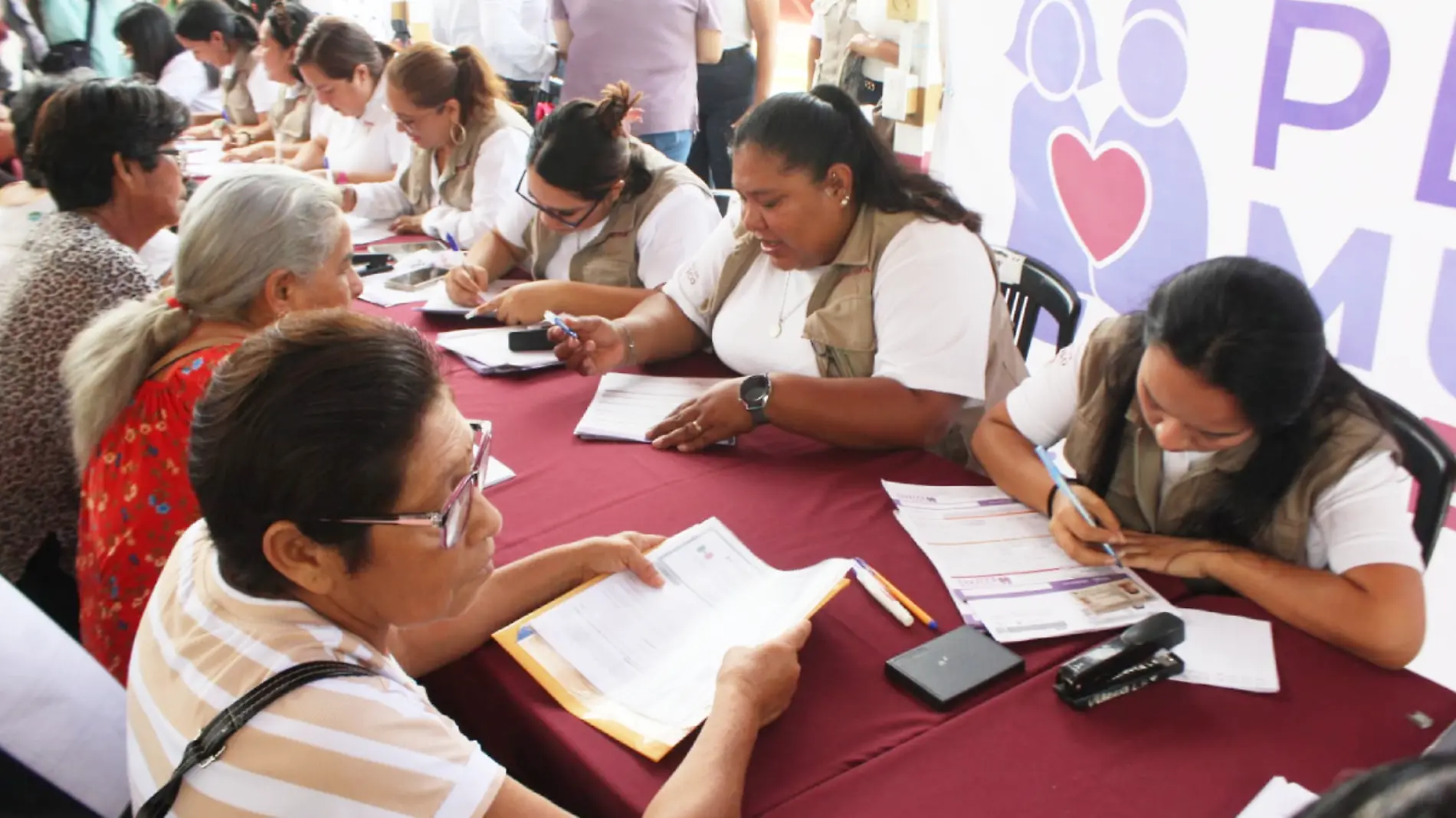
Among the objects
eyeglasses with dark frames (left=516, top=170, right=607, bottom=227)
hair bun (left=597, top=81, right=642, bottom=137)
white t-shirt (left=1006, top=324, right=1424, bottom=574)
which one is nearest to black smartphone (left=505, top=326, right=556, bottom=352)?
eyeglasses with dark frames (left=516, top=170, right=607, bottom=227)

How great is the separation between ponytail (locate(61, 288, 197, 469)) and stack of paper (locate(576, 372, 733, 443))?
65 centimetres

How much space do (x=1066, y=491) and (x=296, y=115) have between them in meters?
4.17

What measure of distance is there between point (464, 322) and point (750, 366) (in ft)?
2.54

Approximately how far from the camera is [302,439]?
0.83 metres

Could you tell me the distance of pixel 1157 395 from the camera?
129cm

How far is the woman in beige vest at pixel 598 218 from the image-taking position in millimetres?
2326

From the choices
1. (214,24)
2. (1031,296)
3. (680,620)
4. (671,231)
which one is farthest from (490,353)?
(214,24)

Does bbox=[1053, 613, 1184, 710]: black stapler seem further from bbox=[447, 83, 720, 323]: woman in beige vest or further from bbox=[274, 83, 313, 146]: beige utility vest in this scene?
bbox=[274, 83, 313, 146]: beige utility vest

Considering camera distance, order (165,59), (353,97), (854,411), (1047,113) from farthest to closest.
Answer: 1. (165,59)
2. (353,97)
3. (1047,113)
4. (854,411)

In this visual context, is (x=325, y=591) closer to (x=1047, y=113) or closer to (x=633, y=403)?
(x=633, y=403)

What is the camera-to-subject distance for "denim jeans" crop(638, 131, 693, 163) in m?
3.86

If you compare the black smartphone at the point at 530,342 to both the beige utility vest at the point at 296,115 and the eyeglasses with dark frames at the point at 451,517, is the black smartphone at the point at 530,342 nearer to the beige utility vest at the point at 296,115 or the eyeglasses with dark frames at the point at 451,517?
the eyeglasses with dark frames at the point at 451,517

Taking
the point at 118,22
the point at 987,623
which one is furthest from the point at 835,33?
the point at 118,22

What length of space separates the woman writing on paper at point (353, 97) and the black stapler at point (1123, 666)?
313cm
